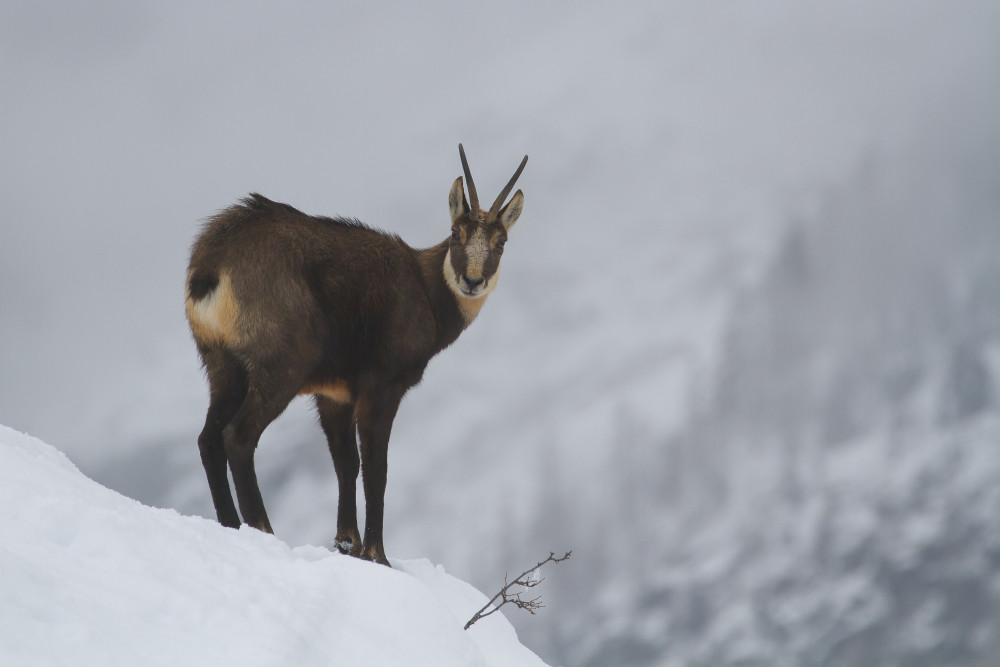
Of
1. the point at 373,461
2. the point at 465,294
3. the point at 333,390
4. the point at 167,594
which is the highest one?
the point at 465,294

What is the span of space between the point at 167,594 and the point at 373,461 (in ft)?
14.4

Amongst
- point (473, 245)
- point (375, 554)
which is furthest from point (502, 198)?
point (375, 554)

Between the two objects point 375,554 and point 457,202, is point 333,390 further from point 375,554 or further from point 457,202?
point 457,202

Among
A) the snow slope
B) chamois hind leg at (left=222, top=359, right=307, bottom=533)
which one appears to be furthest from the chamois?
the snow slope

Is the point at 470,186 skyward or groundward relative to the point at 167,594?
skyward

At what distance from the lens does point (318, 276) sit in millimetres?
7781

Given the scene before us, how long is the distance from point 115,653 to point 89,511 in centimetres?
106

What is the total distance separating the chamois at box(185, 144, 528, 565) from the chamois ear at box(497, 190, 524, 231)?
0.01 metres

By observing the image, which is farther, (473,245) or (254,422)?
(473,245)

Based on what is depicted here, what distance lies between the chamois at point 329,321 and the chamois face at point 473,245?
0.01m

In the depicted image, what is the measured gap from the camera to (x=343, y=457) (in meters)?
8.68

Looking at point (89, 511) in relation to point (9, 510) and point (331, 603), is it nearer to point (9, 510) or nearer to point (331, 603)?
point (9, 510)

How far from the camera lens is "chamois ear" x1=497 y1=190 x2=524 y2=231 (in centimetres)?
886

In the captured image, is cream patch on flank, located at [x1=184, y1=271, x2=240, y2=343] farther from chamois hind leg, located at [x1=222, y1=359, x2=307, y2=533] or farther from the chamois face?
the chamois face
